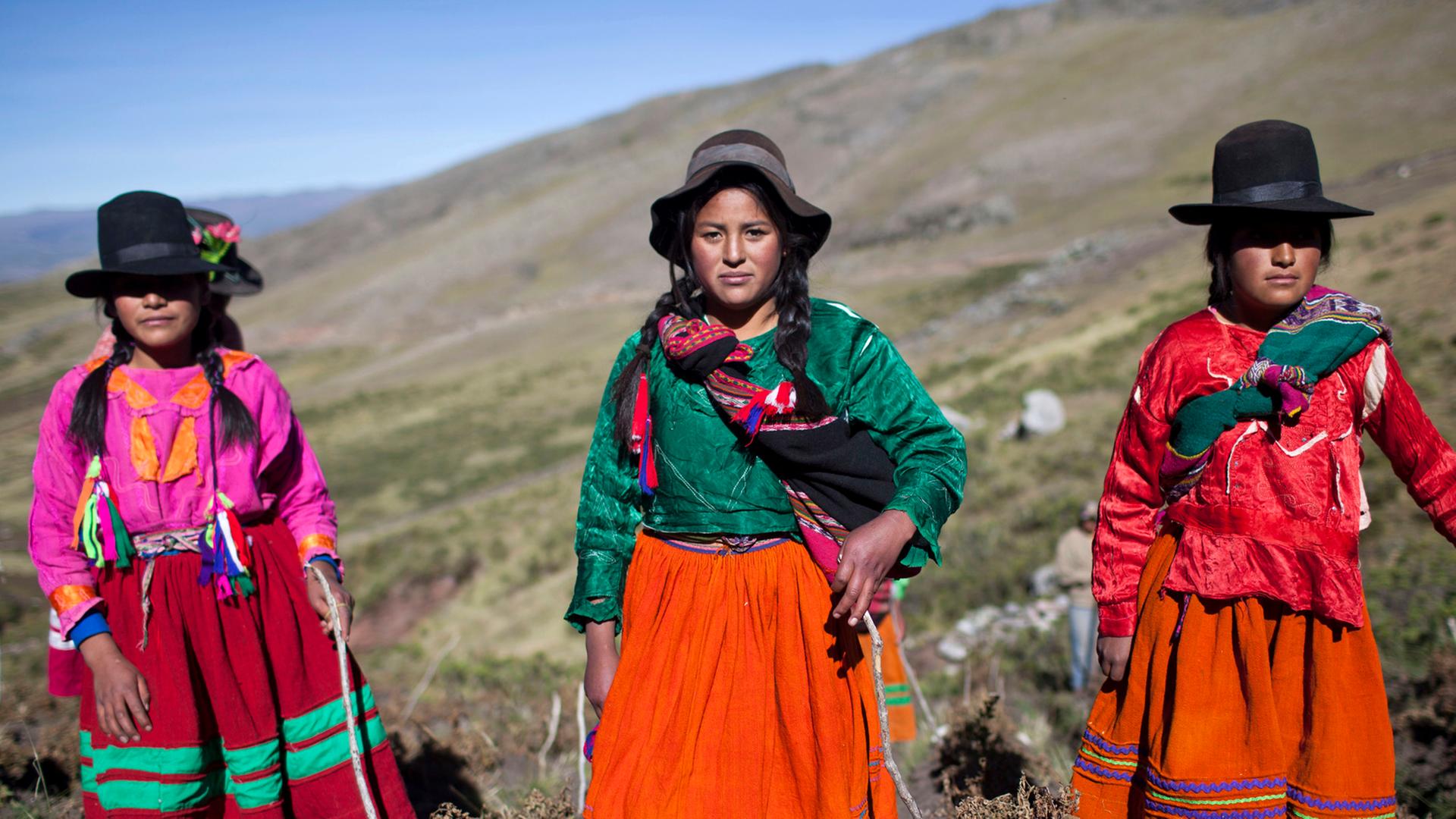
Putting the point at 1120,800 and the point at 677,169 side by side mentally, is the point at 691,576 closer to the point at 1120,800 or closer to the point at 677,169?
the point at 1120,800

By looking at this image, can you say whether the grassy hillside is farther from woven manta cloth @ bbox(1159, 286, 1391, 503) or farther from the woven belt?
the woven belt

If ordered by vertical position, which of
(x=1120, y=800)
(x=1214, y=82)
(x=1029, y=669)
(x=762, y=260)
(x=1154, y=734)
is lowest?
(x=1029, y=669)

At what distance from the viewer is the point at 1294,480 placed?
236cm

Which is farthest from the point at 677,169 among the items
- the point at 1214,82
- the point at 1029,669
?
the point at 1029,669

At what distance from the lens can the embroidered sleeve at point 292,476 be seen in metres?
2.85

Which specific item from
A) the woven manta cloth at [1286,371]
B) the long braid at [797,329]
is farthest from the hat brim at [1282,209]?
the long braid at [797,329]

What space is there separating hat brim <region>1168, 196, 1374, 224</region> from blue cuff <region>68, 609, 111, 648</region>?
2.80m

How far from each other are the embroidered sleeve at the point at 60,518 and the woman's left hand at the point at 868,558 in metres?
1.90

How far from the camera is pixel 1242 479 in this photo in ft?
7.88

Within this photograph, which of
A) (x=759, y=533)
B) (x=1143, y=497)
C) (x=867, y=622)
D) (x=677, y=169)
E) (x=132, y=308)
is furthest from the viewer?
(x=677, y=169)

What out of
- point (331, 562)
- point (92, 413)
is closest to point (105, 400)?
point (92, 413)

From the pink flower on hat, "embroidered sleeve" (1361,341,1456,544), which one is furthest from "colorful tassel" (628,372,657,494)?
the pink flower on hat

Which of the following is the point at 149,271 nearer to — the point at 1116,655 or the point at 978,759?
the point at 1116,655

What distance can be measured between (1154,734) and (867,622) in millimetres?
869
